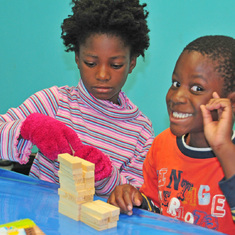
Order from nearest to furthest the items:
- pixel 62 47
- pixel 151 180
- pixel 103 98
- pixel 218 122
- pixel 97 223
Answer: pixel 97 223 < pixel 218 122 < pixel 151 180 < pixel 103 98 < pixel 62 47

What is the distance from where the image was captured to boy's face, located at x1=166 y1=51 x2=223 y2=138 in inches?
29.3

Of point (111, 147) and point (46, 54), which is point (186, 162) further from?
point (46, 54)

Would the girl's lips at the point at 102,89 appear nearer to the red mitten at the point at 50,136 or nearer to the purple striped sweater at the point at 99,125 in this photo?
the purple striped sweater at the point at 99,125

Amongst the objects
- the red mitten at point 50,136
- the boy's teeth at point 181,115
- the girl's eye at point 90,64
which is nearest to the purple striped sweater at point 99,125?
the girl's eye at point 90,64

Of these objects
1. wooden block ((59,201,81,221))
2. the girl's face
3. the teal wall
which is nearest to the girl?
the girl's face

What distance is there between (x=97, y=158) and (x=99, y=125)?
1.18 feet

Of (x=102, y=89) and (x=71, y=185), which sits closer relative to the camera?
(x=71, y=185)

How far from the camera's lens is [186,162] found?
34.0 inches

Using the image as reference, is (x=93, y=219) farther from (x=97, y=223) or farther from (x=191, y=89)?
(x=191, y=89)

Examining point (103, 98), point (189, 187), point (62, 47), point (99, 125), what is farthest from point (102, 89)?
point (62, 47)

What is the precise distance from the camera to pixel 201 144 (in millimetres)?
859

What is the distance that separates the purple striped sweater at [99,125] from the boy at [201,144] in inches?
9.1

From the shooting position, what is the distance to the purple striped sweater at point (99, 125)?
1095 millimetres

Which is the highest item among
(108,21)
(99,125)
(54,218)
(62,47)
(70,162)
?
(62,47)
